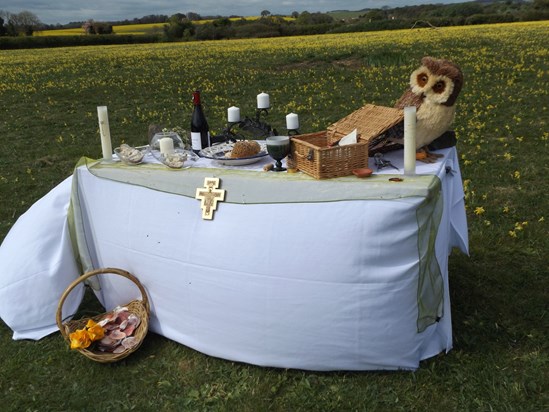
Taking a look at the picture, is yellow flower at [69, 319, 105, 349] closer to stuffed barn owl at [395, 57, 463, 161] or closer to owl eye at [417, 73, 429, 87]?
stuffed barn owl at [395, 57, 463, 161]

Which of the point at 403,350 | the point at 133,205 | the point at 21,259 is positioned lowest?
the point at 403,350

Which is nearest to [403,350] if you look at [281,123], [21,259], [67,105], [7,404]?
[7,404]

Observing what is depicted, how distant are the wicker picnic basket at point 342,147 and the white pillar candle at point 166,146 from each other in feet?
2.75

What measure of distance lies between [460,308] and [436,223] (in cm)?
130

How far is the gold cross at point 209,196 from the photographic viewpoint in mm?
3002

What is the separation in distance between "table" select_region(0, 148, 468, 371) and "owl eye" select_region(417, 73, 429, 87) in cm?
43

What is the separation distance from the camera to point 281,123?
11.1 m

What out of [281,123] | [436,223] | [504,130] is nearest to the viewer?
[436,223]

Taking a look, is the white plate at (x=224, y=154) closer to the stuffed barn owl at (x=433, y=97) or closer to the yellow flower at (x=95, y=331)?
the stuffed barn owl at (x=433, y=97)

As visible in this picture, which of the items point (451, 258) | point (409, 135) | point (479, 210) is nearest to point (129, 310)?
point (409, 135)

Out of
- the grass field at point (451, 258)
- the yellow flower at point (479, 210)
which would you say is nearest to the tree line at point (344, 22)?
the grass field at point (451, 258)

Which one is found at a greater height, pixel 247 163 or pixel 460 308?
pixel 247 163

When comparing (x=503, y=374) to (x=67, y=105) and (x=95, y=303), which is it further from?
(x=67, y=105)

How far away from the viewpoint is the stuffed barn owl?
2.93m
